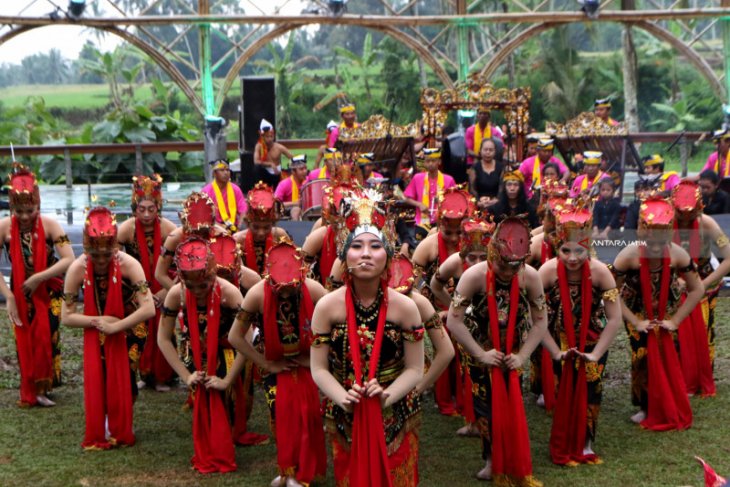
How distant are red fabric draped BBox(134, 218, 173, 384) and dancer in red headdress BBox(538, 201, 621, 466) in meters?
3.15

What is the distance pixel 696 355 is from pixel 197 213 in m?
3.73

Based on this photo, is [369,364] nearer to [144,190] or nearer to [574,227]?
[574,227]

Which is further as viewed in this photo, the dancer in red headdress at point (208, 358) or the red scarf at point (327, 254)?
the red scarf at point (327, 254)

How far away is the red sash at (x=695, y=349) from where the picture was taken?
7.90m

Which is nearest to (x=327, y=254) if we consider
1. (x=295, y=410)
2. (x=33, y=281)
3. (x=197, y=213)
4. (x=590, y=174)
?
(x=197, y=213)

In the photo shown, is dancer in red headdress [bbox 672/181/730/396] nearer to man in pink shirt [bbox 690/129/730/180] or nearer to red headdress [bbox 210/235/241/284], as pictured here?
red headdress [bbox 210/235/241/284]

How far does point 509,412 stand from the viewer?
243 inches

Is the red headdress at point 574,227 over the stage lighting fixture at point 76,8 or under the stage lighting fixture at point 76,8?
under

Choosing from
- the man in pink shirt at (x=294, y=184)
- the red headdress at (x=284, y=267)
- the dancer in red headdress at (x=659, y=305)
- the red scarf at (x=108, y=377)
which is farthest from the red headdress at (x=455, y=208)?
the man in pink shirt at (x=294, y=184)

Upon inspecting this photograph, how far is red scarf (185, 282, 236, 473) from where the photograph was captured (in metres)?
6.55

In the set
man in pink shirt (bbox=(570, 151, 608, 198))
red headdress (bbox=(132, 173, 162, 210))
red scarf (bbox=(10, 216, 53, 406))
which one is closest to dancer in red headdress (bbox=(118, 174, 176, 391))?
red headdress (bbox=(132, 173, 162, 210))

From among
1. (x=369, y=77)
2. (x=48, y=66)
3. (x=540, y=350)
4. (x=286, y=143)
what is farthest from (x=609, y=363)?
(x=48, y=66)

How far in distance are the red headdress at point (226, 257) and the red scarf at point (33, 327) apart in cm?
169

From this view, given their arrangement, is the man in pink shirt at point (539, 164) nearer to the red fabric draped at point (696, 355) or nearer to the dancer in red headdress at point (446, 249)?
the red fabric draped at point (696, 355)
